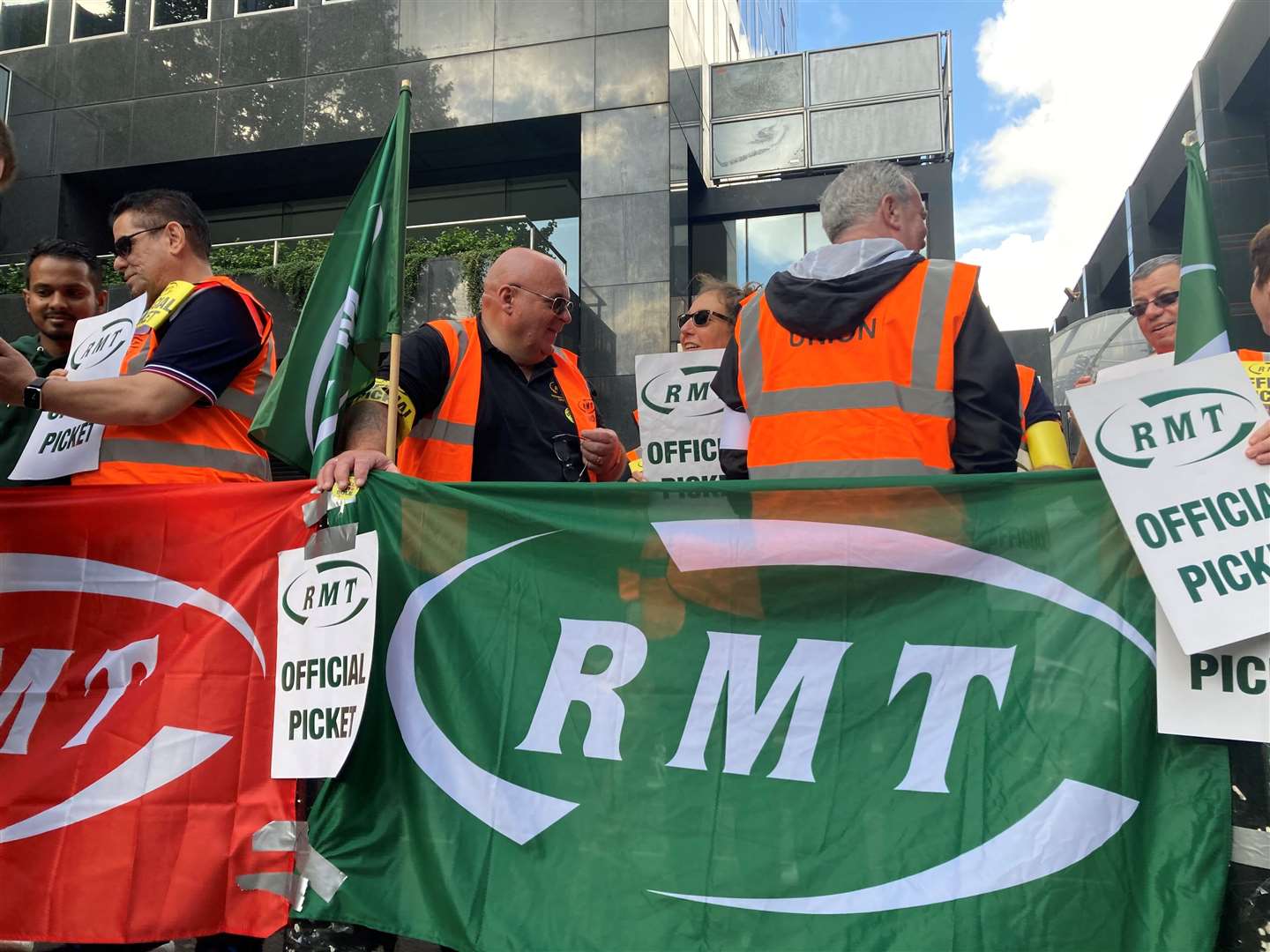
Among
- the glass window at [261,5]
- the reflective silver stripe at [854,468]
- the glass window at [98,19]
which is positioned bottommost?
the reflective silver stripe at [854,468]

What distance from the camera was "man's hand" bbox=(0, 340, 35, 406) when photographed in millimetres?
3174

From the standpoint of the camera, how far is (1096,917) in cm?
236

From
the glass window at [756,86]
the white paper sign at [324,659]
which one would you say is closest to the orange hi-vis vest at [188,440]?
the white paper sign at [324,659]

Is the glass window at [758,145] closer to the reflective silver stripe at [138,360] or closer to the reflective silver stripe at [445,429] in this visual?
the reflective silver stripe at [445,429]

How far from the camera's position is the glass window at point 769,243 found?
18391 mm

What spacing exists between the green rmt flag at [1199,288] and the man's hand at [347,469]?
228 cm

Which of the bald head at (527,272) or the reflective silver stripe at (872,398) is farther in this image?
the bald head at (527,272)

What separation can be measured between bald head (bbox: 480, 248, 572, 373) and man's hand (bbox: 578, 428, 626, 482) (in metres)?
0.43

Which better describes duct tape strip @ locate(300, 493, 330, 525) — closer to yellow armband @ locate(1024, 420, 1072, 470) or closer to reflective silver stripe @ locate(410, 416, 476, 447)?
reflective silver stripe @ locate(410, 416, 476, 447)

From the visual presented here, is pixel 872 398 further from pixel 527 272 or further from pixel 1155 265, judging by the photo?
pixel 1155 265

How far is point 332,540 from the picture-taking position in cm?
305

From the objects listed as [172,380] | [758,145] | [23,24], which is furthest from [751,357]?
[23,24]

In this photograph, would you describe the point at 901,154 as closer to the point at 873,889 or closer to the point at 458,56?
the point at 458,56

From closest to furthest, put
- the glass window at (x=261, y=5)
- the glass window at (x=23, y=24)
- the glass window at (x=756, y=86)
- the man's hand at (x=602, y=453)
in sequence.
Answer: the man's hand at (x=602, y=453)
the glass window at (x=756, y=86)
the glass window at (x=261, y=5)
the glass window at (x=23, y=24)
